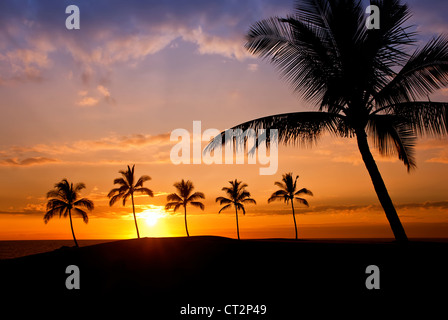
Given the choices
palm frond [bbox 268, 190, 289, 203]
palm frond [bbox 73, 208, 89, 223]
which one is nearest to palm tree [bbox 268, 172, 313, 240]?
palm frond [bbox 268, 190, 289, 203]

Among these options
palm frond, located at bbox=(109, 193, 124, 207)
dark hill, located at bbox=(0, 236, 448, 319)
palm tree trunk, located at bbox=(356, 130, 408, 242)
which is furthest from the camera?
palm frond, located at bbox=(109, 193, 124, 207)

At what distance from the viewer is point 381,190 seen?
26.4 feet

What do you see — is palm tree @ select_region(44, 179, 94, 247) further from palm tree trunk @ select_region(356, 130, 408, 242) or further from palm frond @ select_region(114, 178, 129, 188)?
palm tree trunk @ select_region(356, 130, 408, 242)

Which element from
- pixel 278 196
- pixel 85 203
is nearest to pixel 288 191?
pixel 278 196

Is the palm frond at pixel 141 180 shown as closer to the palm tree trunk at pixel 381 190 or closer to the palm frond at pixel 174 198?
the palm frond at pixel 174 198

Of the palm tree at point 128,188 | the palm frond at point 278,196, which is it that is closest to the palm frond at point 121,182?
the palm tree at point 128,188

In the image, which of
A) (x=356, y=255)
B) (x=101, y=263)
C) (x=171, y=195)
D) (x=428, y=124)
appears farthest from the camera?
(x=171, y=195)

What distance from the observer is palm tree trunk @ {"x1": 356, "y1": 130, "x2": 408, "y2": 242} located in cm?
782

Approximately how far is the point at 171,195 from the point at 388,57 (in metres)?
36.1

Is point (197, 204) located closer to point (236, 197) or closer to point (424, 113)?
point (236, 197)

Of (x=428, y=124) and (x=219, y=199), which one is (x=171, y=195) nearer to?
(x=219, y=199)

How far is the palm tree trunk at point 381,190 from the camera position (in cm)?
782

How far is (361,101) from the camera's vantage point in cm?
845
